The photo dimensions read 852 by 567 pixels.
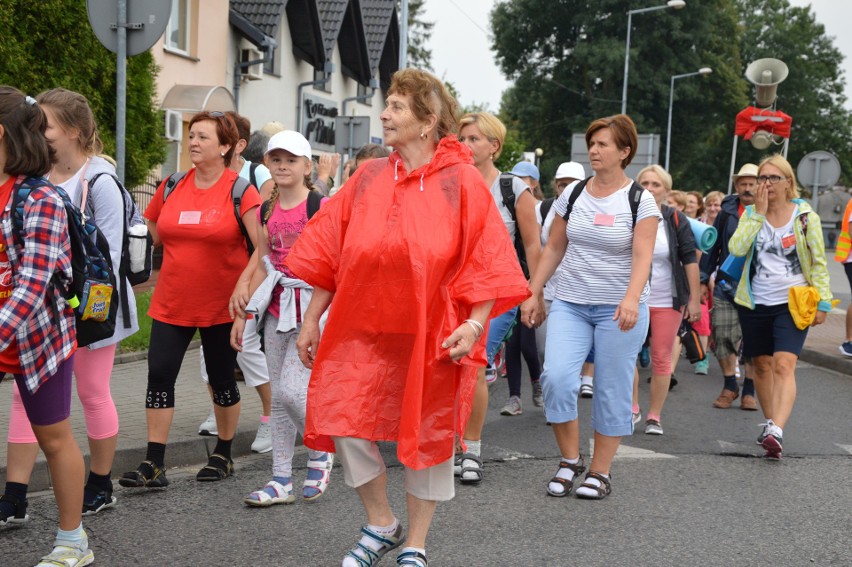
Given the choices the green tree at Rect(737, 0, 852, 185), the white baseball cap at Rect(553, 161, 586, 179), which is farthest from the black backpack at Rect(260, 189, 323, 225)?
the green tree at Rect(737, 0, 852, 185)

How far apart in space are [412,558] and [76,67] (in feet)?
42.2

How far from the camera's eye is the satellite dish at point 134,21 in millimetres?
7410

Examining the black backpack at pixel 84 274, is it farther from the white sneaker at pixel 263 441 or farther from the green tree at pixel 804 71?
the green tree at pixel 804 71

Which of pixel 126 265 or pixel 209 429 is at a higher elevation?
pixel 126 265

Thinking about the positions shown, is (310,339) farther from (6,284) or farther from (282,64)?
(282,64)

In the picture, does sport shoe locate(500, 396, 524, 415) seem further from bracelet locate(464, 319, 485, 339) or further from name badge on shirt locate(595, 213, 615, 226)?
bracelet locate(464, 319, 485, 339)

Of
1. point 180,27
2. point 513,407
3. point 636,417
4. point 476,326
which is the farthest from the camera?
point 180,27

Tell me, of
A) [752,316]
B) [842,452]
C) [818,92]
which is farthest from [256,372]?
[818,92]

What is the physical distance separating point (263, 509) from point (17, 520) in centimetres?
109

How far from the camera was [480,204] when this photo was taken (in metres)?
Result: 4.12

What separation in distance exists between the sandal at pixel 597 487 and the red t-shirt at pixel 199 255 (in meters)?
2.00

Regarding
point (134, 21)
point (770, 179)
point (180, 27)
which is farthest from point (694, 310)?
point (180, 27)

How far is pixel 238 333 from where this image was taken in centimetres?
550

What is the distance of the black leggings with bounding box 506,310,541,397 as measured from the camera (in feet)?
28.0
